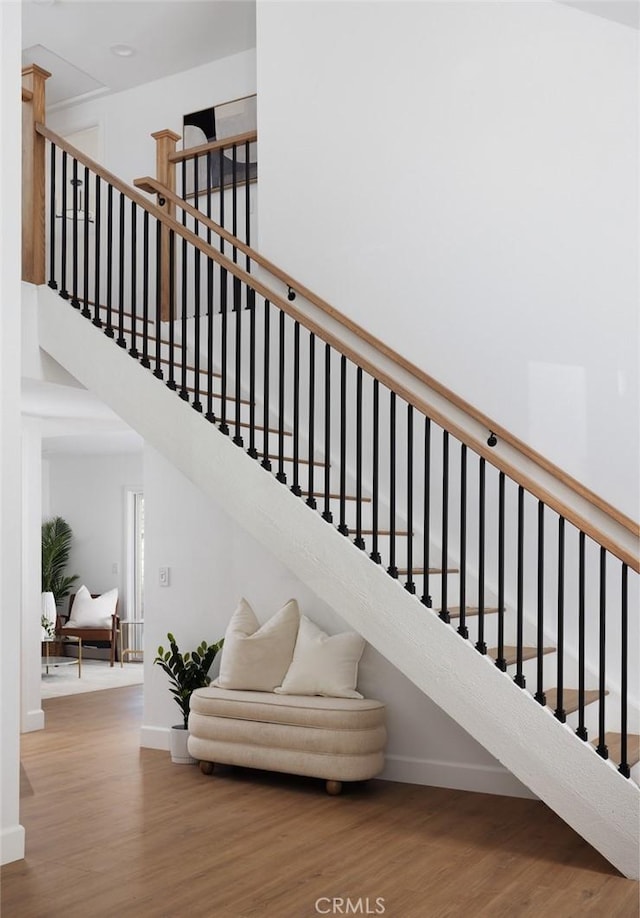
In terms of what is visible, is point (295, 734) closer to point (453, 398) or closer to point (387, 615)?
point (387, 615)

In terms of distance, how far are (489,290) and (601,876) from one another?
2.91 meters

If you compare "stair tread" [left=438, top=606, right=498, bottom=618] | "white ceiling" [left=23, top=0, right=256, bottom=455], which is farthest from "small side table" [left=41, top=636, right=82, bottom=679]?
"stair tread" [left=438, top=606, right=498, bottom=618]

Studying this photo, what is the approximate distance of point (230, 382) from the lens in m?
5.74

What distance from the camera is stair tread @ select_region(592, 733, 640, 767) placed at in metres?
3.70

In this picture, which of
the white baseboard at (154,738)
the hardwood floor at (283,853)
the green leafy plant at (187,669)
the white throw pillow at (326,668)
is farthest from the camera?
the white baseboard at (154,738)

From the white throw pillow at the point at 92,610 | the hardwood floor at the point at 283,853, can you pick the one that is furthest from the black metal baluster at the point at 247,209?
the white throw pillow at the point at 92,610

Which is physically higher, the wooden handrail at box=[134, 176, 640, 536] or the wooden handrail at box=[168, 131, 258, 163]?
the wooden handrail at box=[168, 131, 258, 163]

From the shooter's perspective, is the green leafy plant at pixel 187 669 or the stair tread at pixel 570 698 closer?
the stair tread at pixel 570 698

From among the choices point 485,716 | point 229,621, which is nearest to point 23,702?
point 229,621

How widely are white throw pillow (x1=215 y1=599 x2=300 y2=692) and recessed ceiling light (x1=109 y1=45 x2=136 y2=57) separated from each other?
4425 millimetres

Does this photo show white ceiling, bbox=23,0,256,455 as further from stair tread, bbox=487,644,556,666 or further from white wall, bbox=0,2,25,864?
stair tread, bbox=487,644,556,666

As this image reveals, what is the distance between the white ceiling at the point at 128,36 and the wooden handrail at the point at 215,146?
82 centimetres

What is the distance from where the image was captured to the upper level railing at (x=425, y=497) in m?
3.82

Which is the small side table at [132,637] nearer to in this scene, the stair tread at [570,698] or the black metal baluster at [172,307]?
the black metal baluster at [172,307]
